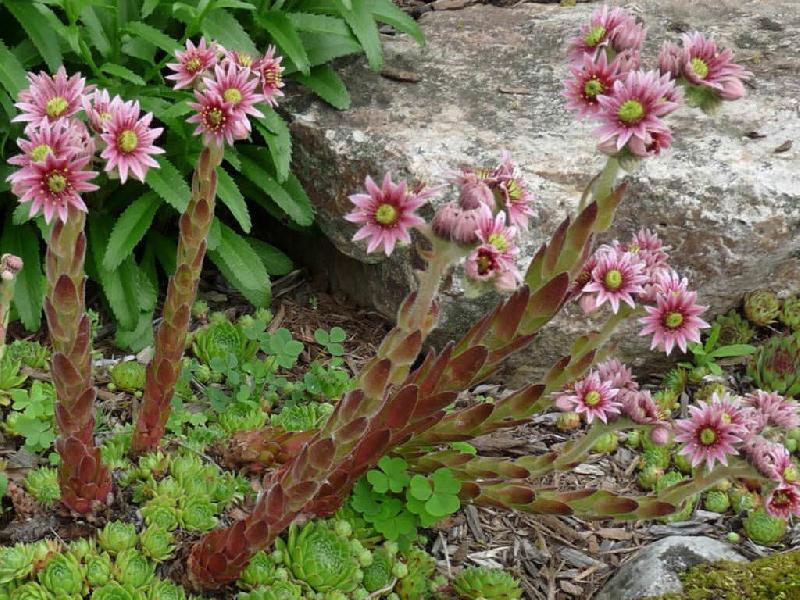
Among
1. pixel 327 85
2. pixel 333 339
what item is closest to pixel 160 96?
pixel 327 85

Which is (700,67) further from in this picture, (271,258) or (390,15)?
(271,258)

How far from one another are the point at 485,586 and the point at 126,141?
198 cm

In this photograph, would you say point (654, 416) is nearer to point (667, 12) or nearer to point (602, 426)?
point (602, 426)

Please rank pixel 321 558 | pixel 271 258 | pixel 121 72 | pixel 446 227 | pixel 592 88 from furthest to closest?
pixel 271 258
pixel 121 72
pixel 321 558
pixel 592 88
pixel 446 227

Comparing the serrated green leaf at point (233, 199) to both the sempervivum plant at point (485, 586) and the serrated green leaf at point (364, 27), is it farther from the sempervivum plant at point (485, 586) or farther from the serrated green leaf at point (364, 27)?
the sempervivum plant at point (485, 586)

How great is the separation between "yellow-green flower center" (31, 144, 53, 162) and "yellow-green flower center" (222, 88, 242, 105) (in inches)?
19.6

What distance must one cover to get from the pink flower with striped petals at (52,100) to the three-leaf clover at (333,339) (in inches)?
78.4

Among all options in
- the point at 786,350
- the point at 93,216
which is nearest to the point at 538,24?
the point at 786,350

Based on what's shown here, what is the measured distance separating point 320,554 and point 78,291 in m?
1.24

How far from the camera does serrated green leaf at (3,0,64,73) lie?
3.87 meters

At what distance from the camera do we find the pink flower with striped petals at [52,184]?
235cm

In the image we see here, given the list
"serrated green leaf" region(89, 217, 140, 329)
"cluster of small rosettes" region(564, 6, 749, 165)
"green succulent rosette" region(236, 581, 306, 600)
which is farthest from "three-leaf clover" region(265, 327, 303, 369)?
"cluster of small rosettes" region(564, 6, 749, 165)

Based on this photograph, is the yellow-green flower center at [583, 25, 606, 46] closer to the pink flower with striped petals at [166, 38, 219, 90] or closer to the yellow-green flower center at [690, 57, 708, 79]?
the yellow-green flower center at [690, 57, 708, 79]

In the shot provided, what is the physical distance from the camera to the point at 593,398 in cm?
310
